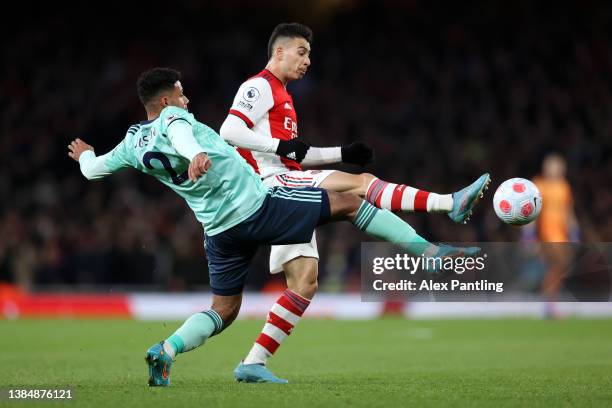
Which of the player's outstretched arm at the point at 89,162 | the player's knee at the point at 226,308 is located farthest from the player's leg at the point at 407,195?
the player's outstretched arm at the point at 89,162

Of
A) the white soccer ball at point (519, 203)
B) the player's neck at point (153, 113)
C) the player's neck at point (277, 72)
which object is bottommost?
the white soccer ball at point (519, 203)

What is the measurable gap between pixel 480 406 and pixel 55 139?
15155 millimetres

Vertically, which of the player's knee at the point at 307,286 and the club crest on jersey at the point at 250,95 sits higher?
the club crest on jersey at the point at 250,95

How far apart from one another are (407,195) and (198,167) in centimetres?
148

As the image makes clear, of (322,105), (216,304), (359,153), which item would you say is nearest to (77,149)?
(216,304)

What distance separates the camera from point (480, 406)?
489 cm

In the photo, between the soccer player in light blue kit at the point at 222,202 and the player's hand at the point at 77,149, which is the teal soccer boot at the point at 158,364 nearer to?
the soccer player in light blue kit at the point at 222,202

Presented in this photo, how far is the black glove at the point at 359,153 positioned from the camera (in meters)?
6.11

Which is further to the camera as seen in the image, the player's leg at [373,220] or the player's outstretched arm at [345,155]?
the player's outstretched arm at [345,155]

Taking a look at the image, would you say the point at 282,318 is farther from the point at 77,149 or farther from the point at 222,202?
the point at 77,149

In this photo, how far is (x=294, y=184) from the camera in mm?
6297

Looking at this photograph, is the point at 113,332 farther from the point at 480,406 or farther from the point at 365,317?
the point at 480,406

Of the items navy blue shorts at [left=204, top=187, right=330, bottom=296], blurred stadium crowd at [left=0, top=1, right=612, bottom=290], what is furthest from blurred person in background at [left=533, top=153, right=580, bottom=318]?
navy blue shorts at [left=204, top=187, right=330, bottom=296]

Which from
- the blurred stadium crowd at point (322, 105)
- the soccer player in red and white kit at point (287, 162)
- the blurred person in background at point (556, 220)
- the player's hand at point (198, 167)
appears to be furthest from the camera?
the blurred stadium crowd at point (322, 105)
